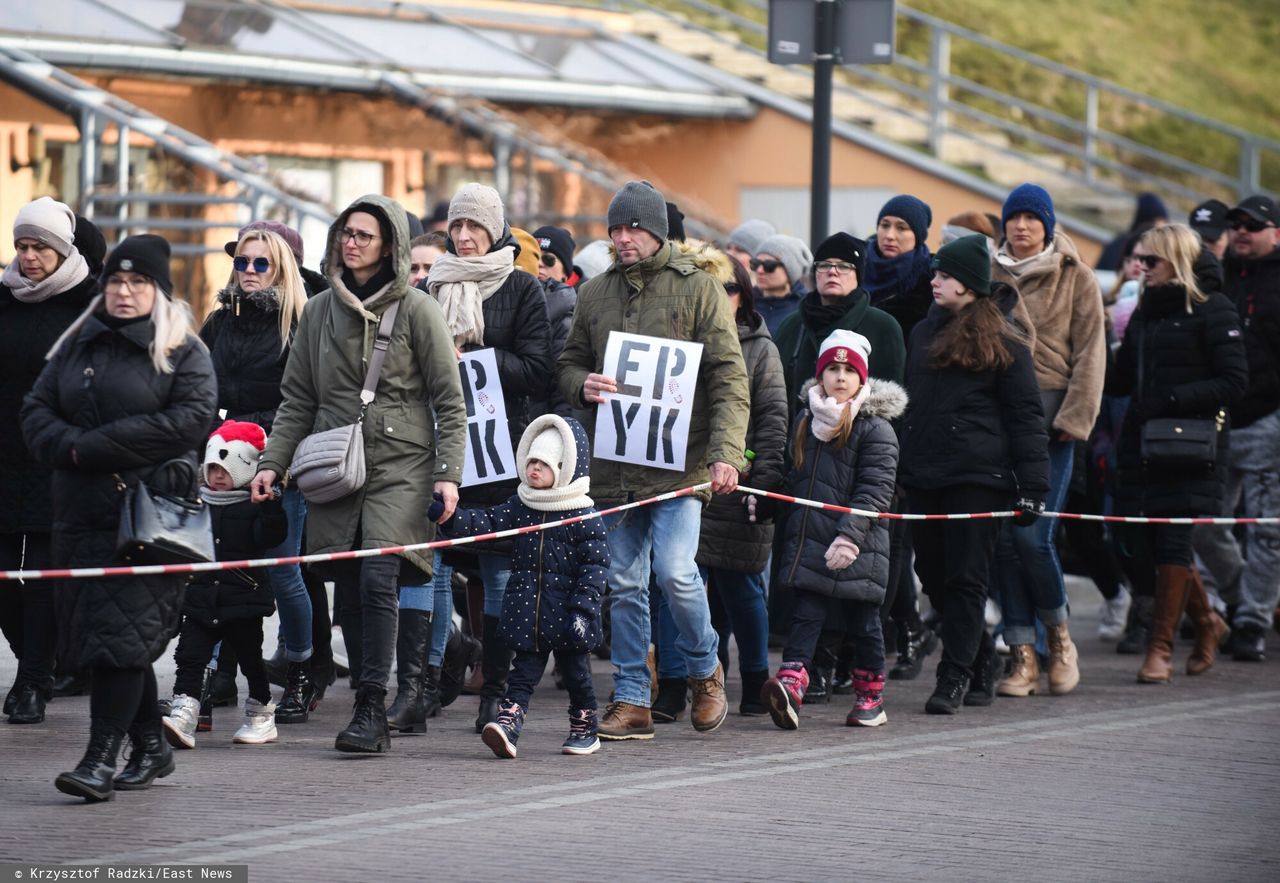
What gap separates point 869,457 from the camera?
923cm

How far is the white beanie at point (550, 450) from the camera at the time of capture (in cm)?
821

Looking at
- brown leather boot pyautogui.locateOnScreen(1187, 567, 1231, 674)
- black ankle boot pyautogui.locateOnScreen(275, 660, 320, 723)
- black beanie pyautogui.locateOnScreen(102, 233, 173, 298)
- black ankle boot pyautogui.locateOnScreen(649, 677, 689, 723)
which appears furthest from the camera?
brown leather boot pyautogui.locateOnScreen(1187, 567, 1231, 674)

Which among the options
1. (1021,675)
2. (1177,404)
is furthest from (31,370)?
(1177,404)

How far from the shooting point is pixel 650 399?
28.9ft

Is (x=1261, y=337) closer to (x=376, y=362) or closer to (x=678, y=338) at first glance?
(x=678, y=338)

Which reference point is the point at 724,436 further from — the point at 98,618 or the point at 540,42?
the point at 540,42

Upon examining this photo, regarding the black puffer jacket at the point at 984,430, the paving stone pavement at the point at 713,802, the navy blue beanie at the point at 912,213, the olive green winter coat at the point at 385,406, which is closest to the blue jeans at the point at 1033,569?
the black puffer jacket at the point at 984,430

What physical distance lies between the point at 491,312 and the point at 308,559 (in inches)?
63.9

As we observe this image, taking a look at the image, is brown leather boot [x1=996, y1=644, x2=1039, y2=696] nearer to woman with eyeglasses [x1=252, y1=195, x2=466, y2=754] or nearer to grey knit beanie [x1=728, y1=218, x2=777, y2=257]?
grey knit beanie [x1=728, y1=218, x2=777, y2=257]

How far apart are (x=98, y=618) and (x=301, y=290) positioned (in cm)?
227

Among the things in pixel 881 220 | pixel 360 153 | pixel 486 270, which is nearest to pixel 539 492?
pixel 486 270

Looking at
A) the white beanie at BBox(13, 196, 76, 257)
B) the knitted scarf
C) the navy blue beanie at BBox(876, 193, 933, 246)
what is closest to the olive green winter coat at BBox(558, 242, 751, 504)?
the knitted scarf

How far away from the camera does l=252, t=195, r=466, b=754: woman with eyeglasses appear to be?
319 inches

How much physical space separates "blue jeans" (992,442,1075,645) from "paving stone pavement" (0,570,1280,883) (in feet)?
2.13
